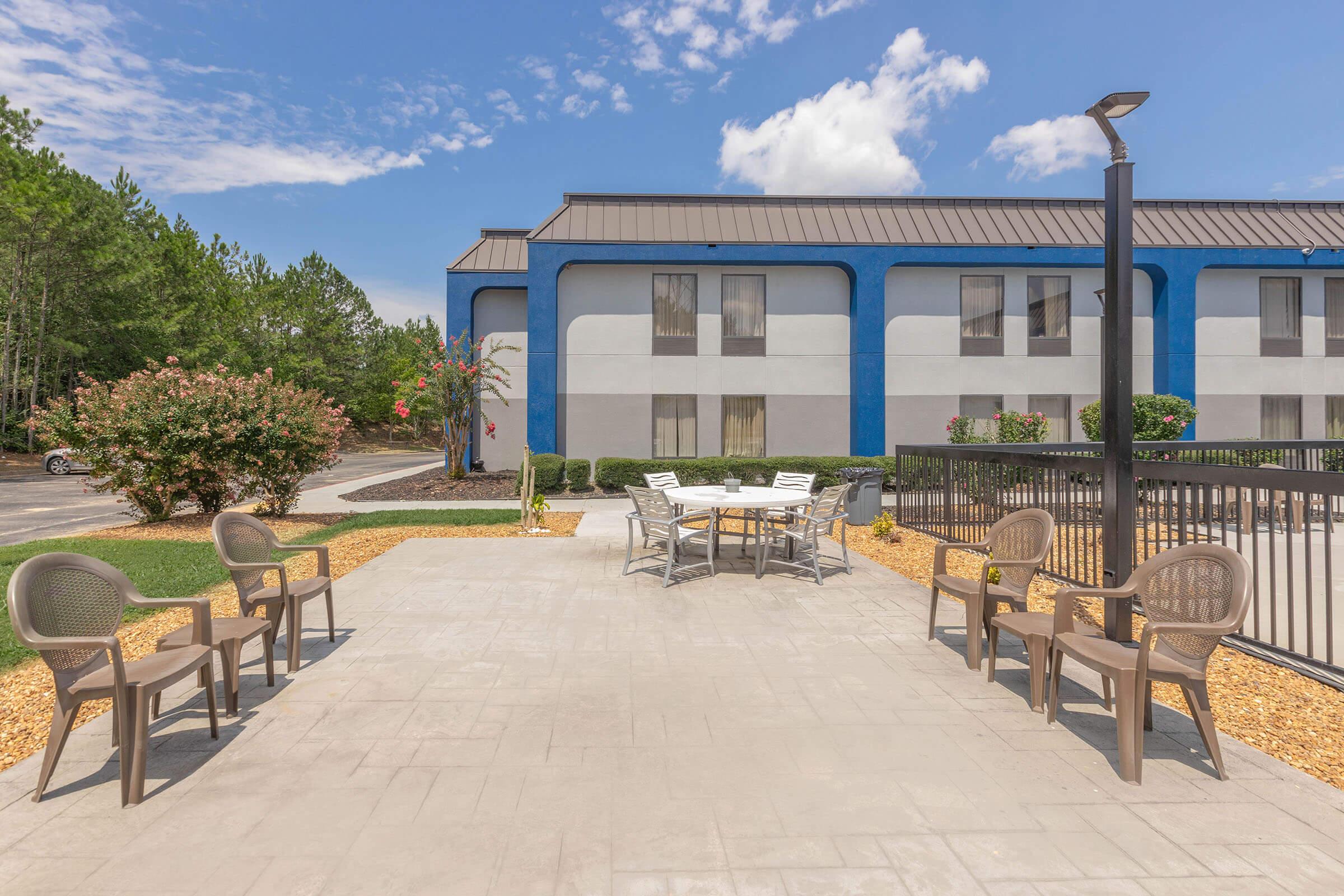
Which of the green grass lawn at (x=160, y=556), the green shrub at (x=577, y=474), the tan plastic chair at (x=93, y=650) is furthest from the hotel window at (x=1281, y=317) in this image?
the tan plastic chair at (x=93, y=650)

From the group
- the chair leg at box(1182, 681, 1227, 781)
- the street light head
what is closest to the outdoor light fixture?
the street light head

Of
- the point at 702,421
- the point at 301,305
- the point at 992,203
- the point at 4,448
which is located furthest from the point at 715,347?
the point at 301,305

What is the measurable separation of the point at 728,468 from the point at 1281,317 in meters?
16.0

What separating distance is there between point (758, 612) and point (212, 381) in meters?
9.45

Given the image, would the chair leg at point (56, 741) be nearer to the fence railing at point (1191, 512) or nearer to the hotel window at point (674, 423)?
the fence railing at point (1191, 512)

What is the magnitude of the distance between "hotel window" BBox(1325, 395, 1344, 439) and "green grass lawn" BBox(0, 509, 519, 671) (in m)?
21.7

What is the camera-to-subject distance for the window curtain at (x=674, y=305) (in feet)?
56.3

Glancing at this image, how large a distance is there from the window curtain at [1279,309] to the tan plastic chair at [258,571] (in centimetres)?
2324

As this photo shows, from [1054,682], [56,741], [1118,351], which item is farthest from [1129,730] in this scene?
[56,741]

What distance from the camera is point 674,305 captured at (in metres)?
17.2

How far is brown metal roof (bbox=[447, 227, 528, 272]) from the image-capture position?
18.6 m

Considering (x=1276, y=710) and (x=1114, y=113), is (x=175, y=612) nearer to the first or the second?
(x=1276, y=710)

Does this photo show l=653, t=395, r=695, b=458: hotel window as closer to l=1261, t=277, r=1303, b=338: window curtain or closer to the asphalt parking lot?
the asphalt parking lot

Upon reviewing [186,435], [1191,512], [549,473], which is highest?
[186,435]
